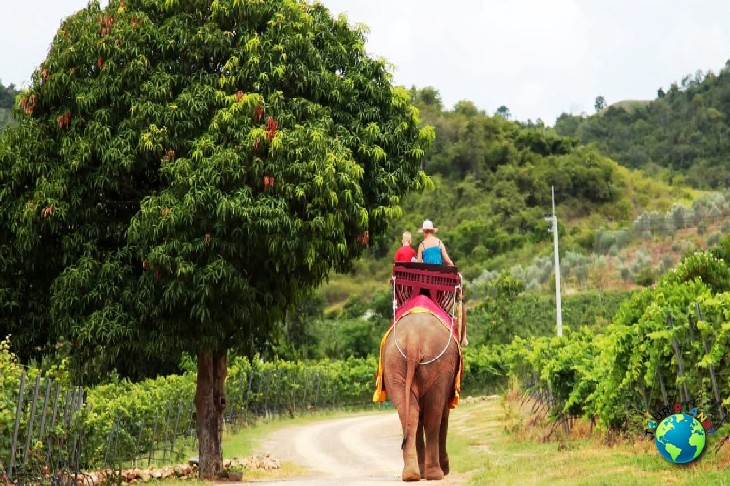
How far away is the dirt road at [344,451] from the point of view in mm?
19156

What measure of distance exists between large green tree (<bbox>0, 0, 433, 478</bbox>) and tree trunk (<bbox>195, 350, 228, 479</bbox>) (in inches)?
2.4

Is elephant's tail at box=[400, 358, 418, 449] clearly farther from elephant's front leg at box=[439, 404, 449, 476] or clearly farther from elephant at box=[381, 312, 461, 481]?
elephant's front leg at box=[439, 404, 449, 476]

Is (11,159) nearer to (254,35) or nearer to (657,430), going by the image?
(254,35)

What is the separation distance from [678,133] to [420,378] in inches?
4783

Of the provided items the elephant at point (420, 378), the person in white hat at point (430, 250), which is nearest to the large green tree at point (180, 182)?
the person in white hat at point (430, 250)

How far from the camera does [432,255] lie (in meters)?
15.4

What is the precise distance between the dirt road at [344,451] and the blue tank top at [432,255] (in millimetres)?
3004

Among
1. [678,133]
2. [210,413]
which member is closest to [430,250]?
[210,413]

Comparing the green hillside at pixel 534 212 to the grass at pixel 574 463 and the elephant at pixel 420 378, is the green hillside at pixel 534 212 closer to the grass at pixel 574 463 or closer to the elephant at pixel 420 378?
the grass at pixel 574 463

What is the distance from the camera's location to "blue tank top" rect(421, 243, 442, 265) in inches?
606

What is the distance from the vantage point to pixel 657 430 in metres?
13.3

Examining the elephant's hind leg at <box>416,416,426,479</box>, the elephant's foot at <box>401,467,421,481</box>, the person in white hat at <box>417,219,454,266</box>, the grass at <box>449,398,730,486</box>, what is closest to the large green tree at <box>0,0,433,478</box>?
the person in white hat at <box>417,219,454,266</box>

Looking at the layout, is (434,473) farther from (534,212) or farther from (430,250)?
(534,212)

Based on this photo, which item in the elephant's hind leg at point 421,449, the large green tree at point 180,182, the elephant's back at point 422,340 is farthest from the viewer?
the large green tree at point 180,182
